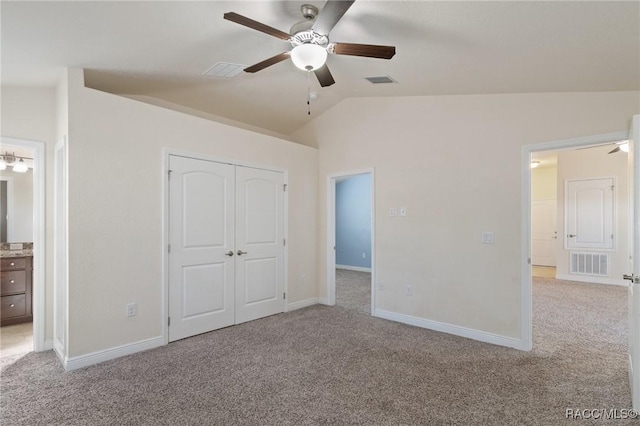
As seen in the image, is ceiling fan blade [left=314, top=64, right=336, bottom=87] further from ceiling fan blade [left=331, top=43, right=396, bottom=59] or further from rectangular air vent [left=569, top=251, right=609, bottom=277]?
rectangular air vent [left=569, top=251, right=609, bottom=277]

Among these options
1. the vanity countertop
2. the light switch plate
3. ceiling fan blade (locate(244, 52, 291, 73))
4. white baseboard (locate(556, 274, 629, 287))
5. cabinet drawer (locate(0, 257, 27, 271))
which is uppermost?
ceiling fan blade (locate(244, 52, 291, 73))

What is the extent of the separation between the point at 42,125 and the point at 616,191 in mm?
9504

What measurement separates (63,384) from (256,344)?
5.35 ft

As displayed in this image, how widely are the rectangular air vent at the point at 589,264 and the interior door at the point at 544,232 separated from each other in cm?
195

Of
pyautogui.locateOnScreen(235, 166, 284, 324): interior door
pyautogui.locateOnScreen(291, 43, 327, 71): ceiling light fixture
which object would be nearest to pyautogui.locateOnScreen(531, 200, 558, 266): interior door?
pyautogui.locateOnScreen(235, 166, 284, 324): interior door

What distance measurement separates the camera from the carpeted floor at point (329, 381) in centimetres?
221

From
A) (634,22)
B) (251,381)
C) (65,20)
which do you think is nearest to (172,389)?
(251,381)

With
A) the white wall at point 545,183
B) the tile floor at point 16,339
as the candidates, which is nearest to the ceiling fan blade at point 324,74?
the tile floor at point 16,339

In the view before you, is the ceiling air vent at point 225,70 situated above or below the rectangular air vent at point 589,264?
above

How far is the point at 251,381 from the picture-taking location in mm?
2654

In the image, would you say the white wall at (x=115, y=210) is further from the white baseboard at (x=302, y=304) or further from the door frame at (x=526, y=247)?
the door frame at (x=526, y=247)

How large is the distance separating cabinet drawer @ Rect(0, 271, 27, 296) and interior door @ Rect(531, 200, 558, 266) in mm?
10859

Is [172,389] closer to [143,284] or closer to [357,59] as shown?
[143,284]

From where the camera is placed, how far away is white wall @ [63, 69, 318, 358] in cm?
291
